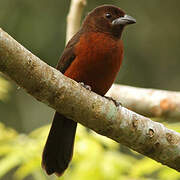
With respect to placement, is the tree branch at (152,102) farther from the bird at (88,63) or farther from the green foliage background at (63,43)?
the green foliage background at (63,43)

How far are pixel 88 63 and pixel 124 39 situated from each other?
456 centimetres

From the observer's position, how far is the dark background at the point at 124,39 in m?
7.58

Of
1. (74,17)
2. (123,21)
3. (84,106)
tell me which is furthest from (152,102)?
(84,106)

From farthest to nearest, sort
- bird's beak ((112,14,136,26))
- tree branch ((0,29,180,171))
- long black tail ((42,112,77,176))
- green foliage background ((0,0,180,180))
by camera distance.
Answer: green foliage background ((0,0,180,180))
bird's beak ((112,14,136,26))
long black tail ((42,112,77,176))
tree branch ((0,29,180,171))

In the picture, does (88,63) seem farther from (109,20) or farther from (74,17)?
(74,17)

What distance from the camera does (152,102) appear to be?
437 cm

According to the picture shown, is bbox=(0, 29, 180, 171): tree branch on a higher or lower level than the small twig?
higher

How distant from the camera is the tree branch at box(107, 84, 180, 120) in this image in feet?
14.2

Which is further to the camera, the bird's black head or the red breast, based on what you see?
the bird's black head

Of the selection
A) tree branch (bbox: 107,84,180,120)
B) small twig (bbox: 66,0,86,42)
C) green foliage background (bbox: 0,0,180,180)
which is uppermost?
small twig (bbox: 66,0,86,42)

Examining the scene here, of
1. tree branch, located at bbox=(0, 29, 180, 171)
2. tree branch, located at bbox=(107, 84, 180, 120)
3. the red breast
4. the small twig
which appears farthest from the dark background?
tree branch, located at bbox=(0, 29, 180, 171)

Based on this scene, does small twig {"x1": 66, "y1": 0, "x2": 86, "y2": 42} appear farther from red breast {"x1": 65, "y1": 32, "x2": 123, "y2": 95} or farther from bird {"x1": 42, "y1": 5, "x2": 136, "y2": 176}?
red breast {"x1": 65, "y1": 32, "x2": 123, "y2": 95}

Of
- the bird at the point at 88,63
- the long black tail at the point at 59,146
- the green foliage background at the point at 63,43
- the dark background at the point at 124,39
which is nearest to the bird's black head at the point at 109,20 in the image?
the bird at the point at 88,63

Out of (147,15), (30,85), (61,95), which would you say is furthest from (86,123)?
(147,15)
